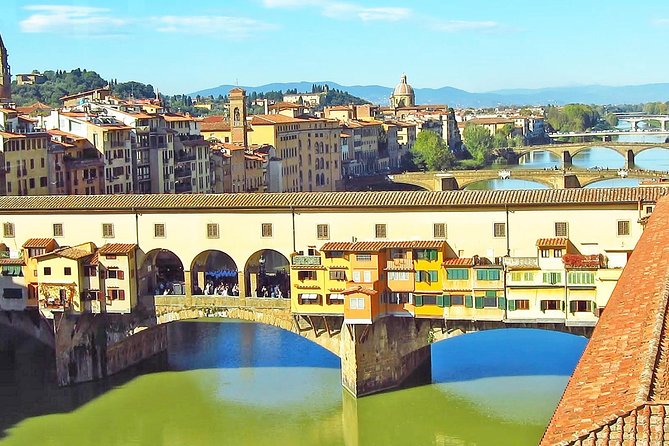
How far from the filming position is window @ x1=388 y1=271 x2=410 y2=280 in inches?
870

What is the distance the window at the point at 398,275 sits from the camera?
72.5 ft

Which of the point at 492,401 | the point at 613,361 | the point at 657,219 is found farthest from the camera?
the point at 492,401

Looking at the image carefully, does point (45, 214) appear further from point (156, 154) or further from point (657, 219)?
point (156, 154)

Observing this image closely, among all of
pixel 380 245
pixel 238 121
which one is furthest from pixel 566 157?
pixel 380 245

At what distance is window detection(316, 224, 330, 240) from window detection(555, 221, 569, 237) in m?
4.49

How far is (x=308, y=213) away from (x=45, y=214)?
19.3 ft

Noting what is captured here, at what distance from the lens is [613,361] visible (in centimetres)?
772

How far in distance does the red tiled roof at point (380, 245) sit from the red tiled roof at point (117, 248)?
416 centimetres

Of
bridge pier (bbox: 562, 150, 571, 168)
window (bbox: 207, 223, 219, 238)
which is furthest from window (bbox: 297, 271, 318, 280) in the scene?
bridge pier (bbox: 562, 150, 571, 168)

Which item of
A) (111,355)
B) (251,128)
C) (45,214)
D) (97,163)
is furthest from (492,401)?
(251,128)

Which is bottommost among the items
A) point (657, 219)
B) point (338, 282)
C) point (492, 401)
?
point (492, 401)

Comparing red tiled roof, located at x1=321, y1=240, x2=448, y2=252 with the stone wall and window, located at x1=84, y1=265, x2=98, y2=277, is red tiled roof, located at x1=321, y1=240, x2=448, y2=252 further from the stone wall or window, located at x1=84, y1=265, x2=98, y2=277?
the stone wall

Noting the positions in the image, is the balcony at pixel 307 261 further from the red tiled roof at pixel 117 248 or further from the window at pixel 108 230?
the window at pixel 108 230

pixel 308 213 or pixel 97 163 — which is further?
pixel 97 163
